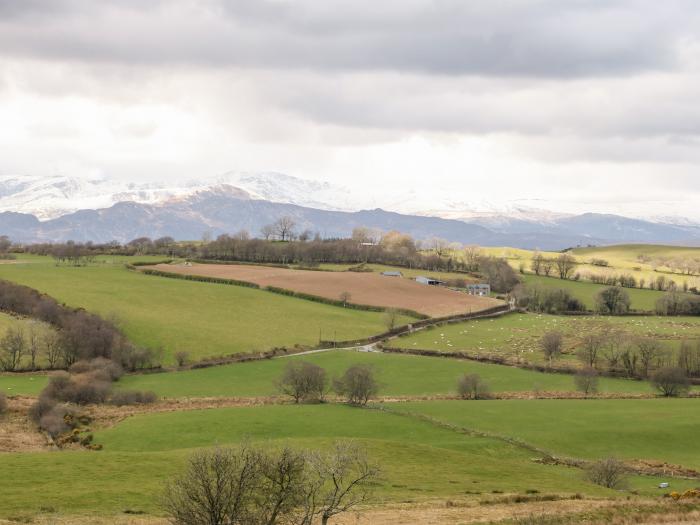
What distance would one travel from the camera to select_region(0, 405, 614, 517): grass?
132ft

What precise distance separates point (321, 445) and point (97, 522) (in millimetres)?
21354

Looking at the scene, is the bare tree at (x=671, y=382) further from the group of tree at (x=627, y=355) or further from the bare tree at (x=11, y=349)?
the bare tree at (x=11, y=349)

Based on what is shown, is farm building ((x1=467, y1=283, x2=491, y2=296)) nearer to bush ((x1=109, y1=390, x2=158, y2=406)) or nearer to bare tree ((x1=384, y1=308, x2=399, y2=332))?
bare tree ((x1=384, y1=308, x2=399, y2=332))

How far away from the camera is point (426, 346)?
121 meters

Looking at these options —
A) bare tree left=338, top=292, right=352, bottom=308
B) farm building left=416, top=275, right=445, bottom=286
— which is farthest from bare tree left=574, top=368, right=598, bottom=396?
farm building left=416, top=275, right=445, bottom=286

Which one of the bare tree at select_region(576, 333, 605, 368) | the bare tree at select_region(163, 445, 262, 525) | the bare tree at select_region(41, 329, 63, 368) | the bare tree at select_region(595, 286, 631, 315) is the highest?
the bare tree at select_region(595, 286, 631, 315)

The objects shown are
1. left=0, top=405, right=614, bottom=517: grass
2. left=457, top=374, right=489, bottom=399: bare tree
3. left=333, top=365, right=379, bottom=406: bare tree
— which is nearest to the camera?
left=0, top=405, right=614, bottom=517: grass

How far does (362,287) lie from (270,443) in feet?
385

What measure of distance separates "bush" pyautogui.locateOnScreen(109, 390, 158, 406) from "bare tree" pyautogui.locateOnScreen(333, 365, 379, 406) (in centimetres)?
2127

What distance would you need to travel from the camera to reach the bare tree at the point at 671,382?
3403 inches

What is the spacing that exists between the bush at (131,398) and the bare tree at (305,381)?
14.6 metres

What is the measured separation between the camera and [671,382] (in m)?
86.5

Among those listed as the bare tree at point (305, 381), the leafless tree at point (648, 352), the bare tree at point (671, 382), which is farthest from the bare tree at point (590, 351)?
the bare tree at point (305, 381)

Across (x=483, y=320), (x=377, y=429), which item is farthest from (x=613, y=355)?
(x=377, y=429)
